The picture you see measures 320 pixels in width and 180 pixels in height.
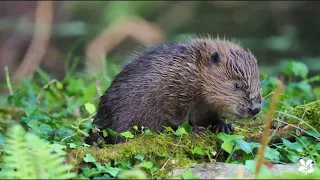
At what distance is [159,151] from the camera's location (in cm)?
535

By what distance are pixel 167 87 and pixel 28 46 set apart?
Answer: 10.4 m

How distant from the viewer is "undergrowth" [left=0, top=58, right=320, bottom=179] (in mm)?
4016

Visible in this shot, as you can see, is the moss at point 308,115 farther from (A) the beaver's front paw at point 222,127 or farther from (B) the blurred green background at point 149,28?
(B) the blurred green background at point 149,28

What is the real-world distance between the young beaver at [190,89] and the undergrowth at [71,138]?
305 mm

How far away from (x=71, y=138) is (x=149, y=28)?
45.2 feet

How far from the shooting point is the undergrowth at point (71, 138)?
402cm

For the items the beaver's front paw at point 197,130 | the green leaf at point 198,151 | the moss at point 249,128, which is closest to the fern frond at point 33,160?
the green leaf at point 198,151

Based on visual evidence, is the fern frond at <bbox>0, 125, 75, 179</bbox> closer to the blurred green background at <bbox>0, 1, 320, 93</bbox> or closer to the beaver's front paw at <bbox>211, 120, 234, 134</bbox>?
the beaver's front paw at <bbox>211, 120, 234, 134</bbox>

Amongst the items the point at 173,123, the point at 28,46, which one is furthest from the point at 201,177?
the point at 28,46

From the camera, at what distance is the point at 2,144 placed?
5.58 meters

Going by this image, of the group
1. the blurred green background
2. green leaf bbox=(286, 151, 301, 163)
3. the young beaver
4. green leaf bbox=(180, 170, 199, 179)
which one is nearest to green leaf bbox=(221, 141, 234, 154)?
green leaf bbox=(286, 151, 301, 163)

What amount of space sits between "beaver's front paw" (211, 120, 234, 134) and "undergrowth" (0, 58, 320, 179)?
31 cm

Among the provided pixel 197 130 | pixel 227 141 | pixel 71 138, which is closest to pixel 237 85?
pixel 197 130

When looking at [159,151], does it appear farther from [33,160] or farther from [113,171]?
[33,160]
